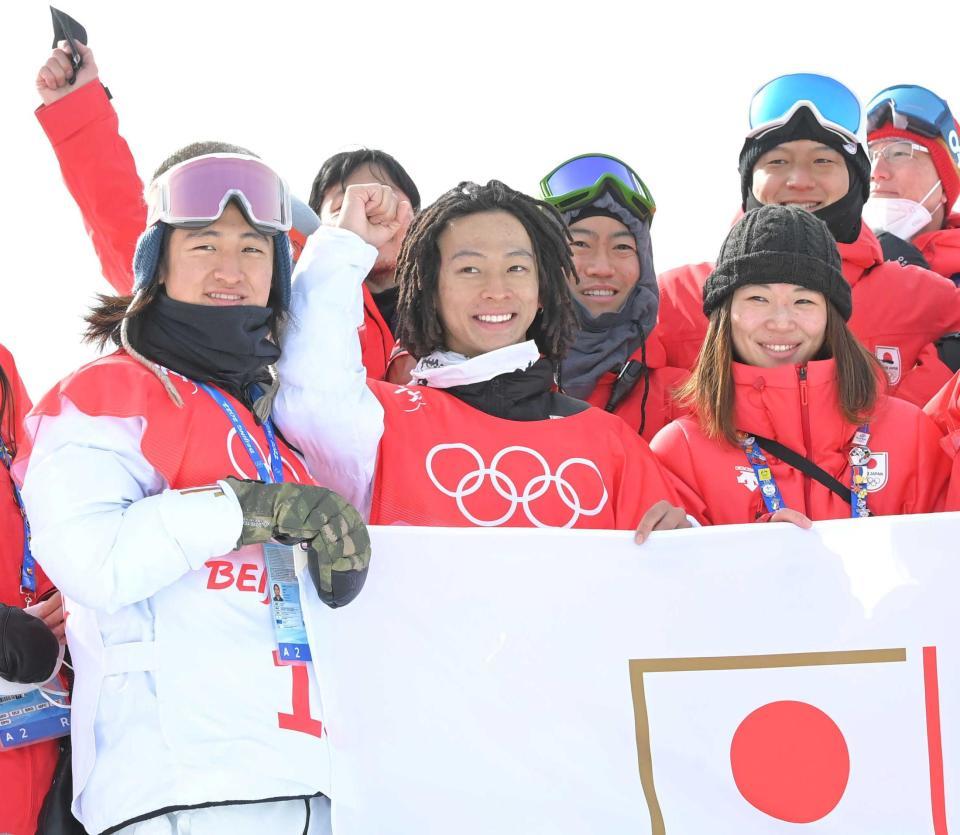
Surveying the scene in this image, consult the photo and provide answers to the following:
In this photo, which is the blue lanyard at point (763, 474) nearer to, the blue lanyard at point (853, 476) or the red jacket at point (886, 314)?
the blue lanyard at point (853, 476)

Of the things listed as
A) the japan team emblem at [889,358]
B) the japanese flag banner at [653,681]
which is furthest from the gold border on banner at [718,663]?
the japan team emblem at [889,358]

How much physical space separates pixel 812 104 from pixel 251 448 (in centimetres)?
325

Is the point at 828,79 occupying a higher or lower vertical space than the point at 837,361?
higher

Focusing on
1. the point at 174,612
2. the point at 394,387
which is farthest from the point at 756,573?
the point at 174,612

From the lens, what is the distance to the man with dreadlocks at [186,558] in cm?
304

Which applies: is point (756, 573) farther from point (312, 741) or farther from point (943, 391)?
point (312, 741)

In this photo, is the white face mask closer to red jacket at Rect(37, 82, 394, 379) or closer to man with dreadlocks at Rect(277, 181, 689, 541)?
man with dreadlocks at Rect(277, 181, 689, 541)

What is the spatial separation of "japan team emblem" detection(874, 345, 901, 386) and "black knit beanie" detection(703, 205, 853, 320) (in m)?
0.80

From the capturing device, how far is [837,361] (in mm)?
4227

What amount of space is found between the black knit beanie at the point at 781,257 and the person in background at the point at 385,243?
1300 mm

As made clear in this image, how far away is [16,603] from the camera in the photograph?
150 inches

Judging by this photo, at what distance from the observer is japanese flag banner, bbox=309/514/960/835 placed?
3.47m

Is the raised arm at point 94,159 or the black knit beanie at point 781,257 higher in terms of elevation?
the raised arm at point 94,159

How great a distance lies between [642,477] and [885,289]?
1904mm
